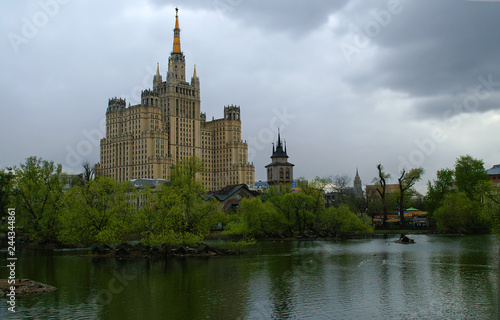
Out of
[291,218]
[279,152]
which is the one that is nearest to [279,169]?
[279,152]

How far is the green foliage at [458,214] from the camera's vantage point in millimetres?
87688

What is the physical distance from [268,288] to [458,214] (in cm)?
6537

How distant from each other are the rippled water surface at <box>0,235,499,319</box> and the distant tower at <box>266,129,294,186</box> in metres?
118

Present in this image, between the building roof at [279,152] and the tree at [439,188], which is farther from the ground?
the building roof at [279,152]

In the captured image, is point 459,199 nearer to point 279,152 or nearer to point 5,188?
point 5,188

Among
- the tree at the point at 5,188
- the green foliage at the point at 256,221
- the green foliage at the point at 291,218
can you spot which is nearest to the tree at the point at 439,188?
the green foliage at the point at 291,218

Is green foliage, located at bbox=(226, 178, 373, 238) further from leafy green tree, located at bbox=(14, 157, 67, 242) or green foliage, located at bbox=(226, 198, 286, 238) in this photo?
leafy green tree, located at bbox=(14, 157, 67, 242)

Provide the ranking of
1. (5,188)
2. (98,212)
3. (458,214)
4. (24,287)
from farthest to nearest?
(458,214)
(5,188)
(98,212)
(24,287)

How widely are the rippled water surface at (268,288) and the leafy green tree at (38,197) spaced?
1758 centimetres

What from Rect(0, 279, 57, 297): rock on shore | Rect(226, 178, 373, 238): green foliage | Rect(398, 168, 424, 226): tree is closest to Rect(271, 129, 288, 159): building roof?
Rect(398, 168, 424, 226): tree

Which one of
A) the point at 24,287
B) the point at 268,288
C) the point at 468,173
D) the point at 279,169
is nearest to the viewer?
the point at 24,287

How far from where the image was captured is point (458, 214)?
289 feet

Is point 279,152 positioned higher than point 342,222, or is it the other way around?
point 279,152

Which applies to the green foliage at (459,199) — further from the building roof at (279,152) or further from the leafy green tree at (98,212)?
the building roof at (279,152)
